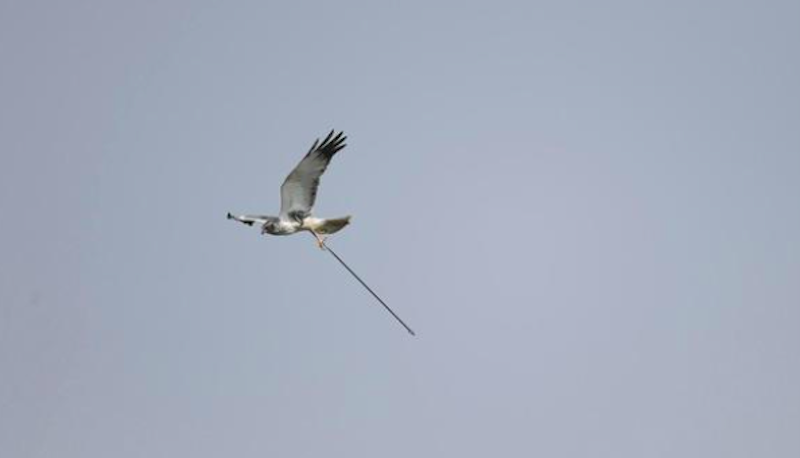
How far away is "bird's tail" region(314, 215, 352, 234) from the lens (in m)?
21.7

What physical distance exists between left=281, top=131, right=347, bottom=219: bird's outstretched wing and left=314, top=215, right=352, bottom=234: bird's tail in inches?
20.6

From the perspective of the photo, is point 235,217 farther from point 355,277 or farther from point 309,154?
point 355,277

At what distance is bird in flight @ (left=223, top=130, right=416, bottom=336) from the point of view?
72.0 feet

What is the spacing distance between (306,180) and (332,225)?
138 cm

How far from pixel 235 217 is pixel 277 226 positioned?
Answer: 3.42ft

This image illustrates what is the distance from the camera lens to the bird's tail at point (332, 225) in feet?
71.1

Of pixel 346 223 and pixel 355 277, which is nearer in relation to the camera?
pixel 355 277

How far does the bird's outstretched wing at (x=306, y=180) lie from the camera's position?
22203mm

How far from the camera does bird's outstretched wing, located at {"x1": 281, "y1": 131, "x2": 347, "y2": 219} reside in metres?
22.2

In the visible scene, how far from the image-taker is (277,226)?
22.0 meters

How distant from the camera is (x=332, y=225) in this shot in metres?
21.8

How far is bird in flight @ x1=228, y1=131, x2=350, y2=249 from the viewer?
72.0 feet

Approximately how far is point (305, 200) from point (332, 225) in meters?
0.99

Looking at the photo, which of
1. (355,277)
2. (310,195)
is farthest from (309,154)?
(355,277)
